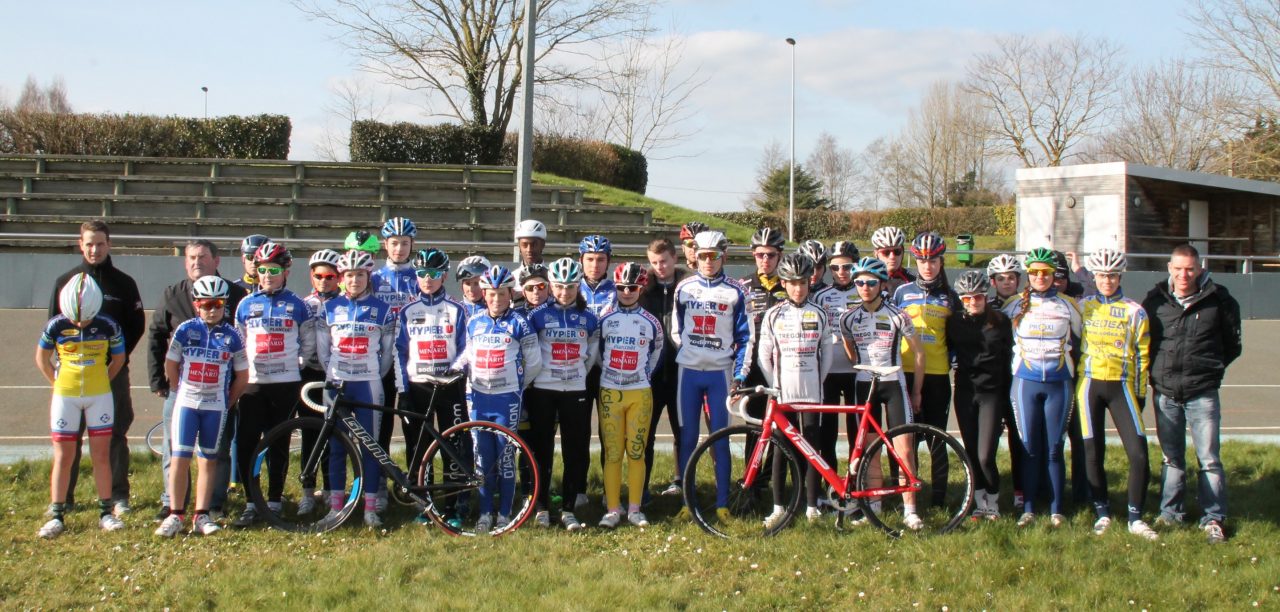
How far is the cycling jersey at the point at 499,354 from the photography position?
20.9 ft

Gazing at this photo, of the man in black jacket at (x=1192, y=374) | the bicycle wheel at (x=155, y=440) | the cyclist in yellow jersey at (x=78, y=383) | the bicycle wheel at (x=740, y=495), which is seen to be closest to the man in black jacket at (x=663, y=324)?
the bicycle wheel at (x=740, y=495)

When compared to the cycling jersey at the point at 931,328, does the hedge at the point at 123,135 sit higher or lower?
higher

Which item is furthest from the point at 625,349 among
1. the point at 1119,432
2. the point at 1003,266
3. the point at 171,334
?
the point at 1119,432

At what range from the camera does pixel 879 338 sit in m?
6.55

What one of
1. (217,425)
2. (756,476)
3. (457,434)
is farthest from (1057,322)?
(217,425)

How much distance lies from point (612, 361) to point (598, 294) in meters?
0.69

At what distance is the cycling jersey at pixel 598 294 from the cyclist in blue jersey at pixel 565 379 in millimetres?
297

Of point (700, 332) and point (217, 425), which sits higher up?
point (700, 332)

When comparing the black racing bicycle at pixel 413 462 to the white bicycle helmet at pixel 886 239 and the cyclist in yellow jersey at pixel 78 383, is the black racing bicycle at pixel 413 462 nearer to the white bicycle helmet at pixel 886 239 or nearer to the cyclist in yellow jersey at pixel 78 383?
the cyclist in yellow jersey at pixel 78 383

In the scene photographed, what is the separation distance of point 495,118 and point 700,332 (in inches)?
959

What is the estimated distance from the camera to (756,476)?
6527 mm

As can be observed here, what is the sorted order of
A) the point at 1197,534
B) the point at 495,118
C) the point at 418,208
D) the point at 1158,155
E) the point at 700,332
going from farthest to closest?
the point at 1158,155 → the point at 495,118 → the point at 418,208 → the point at 700,332 → the point at 1197,534

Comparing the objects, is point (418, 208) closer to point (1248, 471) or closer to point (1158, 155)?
point (1248, 471)

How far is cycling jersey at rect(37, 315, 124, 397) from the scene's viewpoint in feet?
21.0
